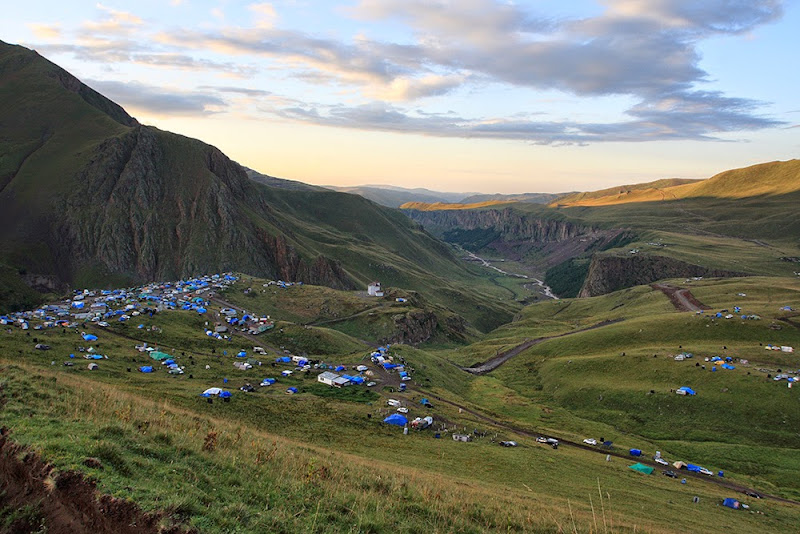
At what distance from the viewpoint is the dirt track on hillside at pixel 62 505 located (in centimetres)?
1023

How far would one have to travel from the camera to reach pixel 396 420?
5534cm

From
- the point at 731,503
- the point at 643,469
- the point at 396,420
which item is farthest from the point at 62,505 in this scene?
the point at 643,469

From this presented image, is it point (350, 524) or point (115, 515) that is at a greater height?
point (115, 515)

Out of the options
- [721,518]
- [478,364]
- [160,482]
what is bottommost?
[478,364]

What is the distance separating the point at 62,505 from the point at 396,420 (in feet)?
155

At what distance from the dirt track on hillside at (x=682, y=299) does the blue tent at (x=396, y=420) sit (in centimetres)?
11176

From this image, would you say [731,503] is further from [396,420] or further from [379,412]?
[379,412]

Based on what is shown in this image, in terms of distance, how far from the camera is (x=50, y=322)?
83.1m

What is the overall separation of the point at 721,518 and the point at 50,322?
107 m

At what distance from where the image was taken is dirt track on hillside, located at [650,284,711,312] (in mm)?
133125

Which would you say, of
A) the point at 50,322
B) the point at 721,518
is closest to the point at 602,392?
the point at 721,518

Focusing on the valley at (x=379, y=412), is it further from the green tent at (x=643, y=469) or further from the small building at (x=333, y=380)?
the green tent at (x=643, y=469)

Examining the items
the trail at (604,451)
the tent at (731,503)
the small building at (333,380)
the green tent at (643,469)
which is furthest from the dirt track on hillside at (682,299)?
the small building at (333,380)

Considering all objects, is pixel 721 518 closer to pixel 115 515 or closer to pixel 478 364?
pixel 115 515
